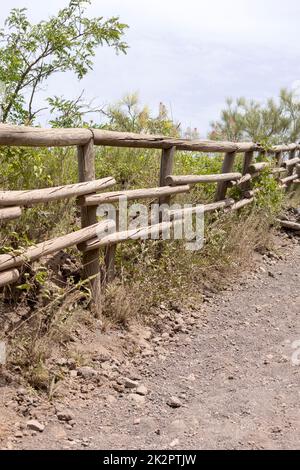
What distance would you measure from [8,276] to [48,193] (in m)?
0.70

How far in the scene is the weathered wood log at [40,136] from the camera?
436cm

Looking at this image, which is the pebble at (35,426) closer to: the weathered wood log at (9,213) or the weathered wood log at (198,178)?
the weathered wood log at (9,213)

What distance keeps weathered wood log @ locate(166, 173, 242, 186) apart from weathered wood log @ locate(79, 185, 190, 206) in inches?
2.4

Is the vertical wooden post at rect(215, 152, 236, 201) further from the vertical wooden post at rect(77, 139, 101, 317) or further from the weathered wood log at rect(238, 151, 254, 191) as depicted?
the vertical wooden post at rect(77, 139, 101, 317)

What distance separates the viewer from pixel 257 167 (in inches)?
353

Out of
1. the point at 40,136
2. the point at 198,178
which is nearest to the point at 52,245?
the point at 40,136

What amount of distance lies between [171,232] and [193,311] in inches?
35.3

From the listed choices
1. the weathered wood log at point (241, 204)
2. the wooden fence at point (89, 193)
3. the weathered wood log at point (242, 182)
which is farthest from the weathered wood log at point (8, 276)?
the weathered wood log at point (242, 182)

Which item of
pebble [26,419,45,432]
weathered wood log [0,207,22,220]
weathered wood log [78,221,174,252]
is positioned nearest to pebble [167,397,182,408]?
pebble [26,419,45,432]

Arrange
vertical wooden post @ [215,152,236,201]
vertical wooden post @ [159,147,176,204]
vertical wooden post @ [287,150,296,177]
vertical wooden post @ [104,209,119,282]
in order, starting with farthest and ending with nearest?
vertical wooden post @ [287,150,296,177], vertical wooden post @ [215,152,236,201], vertical wooden post @ [159,147,176,204], vertical wooden post @ [104,209,119,282]

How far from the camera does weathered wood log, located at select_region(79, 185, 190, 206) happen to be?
5.26m

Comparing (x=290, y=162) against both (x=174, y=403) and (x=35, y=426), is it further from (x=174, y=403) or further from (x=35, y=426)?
(x=35, y=426)
